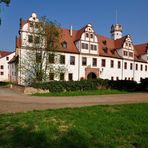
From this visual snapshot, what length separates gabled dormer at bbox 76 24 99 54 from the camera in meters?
46.5

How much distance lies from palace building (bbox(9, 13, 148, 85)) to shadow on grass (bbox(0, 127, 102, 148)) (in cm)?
2963

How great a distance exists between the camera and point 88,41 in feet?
155

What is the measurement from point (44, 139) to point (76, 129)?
1295mm

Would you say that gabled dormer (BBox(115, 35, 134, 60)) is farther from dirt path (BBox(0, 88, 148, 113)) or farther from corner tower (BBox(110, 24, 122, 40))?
dirt path (BBox(0, 88, 148, 113))

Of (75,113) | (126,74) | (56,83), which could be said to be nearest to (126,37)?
(126,74)

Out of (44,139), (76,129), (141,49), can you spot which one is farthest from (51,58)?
(141,49)

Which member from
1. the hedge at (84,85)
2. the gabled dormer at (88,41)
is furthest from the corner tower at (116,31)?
the hedge at (84,85)

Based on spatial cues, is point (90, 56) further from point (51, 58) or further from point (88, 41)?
point (51, 58)

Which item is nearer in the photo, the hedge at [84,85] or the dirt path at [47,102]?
the dirt path at [47,102]

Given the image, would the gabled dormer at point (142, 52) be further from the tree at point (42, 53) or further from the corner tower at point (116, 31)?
the tree at point (42, 53)

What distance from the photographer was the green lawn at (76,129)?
6715 mm

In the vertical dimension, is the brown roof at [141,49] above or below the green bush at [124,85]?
above

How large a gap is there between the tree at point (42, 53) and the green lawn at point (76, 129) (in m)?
22.3

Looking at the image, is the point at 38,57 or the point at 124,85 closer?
the point at 124,85
